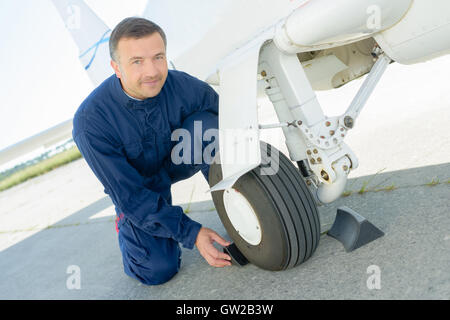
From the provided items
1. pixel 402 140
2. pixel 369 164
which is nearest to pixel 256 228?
pixel 369 164

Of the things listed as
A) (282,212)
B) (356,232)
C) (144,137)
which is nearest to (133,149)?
(144,137)

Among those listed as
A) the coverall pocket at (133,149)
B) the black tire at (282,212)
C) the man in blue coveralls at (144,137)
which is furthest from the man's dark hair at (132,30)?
the black tire at (282,212)

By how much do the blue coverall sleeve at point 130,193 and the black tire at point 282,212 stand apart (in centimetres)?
34

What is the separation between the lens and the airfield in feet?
4.32

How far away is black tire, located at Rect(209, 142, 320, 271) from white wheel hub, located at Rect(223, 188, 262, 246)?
0.03 metres

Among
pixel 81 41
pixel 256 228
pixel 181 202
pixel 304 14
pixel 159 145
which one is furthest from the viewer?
pixel 81 41

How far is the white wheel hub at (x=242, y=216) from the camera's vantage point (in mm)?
1506

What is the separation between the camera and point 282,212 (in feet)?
4.59

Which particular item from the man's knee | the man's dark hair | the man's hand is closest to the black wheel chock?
the man's hand

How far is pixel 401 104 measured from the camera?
11.2 feet

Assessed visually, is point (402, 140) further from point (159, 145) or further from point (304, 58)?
point (159, 145)

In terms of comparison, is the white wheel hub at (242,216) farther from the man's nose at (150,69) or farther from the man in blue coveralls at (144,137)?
the man's nose at (150,69)

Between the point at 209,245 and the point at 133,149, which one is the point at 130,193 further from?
the point at 209,245

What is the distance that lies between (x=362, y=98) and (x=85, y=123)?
1163 mm
